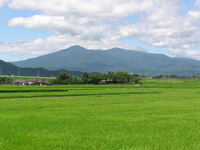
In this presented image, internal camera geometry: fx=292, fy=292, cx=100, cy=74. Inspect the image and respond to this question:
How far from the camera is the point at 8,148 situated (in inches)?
287

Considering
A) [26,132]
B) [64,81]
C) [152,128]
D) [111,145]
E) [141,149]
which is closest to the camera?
[141,149]

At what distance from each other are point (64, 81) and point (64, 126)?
10034 centimetres

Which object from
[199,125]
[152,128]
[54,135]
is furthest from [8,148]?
[199,125]

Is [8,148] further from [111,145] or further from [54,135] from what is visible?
[111,145]

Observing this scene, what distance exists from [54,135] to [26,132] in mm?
1116

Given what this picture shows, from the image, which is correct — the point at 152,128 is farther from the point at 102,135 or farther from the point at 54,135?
the point at 54,135

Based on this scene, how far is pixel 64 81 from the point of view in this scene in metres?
111

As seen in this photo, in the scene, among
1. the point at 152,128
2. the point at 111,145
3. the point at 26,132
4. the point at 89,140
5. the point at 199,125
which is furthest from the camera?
the point at 199,125

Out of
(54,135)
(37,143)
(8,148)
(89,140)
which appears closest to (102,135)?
(89,140)

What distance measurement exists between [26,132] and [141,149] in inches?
165

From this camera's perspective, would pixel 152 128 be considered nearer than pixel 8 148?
No

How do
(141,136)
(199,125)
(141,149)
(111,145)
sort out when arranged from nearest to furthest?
(141,149) < (111,145) < (141,136) < (199,125)

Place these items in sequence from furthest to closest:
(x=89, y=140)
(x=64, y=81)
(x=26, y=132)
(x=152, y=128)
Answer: (x=64, y=81) → (x=152, y=128) → (x=26, y=132) → (x=89, y=140)

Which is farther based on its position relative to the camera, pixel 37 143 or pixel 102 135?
pixel 102 135
